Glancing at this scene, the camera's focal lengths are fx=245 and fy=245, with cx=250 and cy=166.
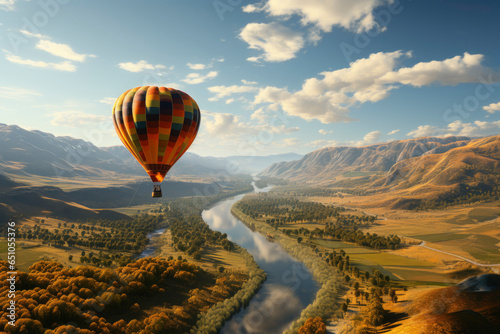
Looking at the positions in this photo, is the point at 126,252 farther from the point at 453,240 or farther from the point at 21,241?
the point at 453,240

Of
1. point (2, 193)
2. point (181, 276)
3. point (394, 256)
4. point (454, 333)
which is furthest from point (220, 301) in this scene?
point (2, 193)

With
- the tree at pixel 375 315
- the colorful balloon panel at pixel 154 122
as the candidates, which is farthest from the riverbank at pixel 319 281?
the colorful balloon panel at pixel 154 122

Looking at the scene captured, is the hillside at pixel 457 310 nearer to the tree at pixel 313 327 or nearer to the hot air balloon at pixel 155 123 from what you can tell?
the tree at pixel 313 327

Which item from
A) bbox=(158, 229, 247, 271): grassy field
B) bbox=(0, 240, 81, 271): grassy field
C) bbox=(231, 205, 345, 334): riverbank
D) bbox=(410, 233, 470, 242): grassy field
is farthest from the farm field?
bbox=(0, 240, 81, 271): grassy field

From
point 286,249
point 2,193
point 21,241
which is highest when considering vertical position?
point 2,193

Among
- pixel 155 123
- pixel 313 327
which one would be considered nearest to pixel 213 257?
pixel 313 327

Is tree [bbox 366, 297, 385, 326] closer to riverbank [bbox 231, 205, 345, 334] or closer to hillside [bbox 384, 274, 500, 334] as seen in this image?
hillside [bbox 384, 274, 500, 334]

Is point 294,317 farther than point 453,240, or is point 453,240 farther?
point 453,240
